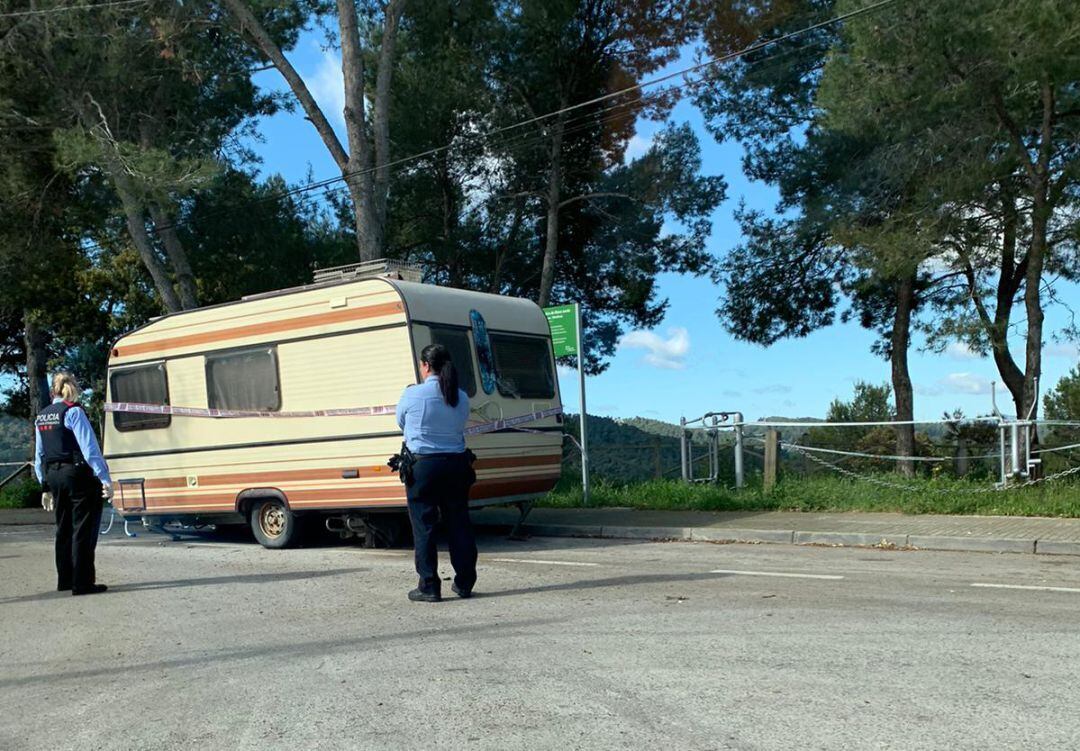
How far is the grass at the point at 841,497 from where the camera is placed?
12250 millimetres

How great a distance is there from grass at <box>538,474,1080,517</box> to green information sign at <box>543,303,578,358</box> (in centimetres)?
269

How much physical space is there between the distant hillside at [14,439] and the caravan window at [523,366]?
20.0 metres

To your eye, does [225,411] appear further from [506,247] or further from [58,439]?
[506,247]

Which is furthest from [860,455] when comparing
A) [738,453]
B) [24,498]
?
[24,498]

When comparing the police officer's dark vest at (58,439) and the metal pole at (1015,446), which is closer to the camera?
the police officer's dark vest at (58,439)

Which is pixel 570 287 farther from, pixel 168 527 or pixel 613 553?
pixel 613 553

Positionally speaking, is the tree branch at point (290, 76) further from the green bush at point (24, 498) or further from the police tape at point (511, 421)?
the green bush at point (24, 498)

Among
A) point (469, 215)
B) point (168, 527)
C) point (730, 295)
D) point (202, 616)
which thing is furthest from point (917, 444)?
point (202, 616)

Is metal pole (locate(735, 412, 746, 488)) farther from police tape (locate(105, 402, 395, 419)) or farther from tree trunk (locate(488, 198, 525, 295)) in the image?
tree trunk (locate(488, 198, 525, 295))

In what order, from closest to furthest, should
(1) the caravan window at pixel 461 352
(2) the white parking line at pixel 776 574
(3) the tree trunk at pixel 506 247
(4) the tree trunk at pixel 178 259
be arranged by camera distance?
(2) the white parking line at pixel 776 574 → (1) the caravan window at pixel 461 352 → (4) the tree trunk at pixel 178 259 → (3) the tree trunk at pixel 506 247

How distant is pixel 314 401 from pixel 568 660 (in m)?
6.51

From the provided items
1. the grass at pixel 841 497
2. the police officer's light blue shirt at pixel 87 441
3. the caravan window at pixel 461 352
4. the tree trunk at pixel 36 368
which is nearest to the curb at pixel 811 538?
the grass at pixel 841 497

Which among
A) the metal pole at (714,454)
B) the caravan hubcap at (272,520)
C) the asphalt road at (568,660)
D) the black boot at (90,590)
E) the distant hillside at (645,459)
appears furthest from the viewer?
the distant hillside at (645,459)

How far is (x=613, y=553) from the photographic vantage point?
10.6 meters
